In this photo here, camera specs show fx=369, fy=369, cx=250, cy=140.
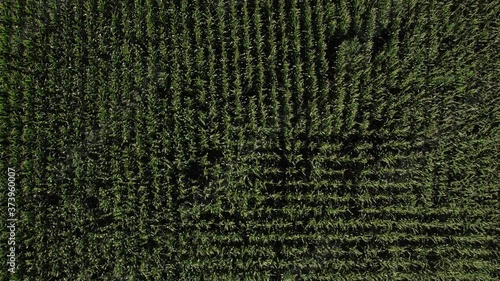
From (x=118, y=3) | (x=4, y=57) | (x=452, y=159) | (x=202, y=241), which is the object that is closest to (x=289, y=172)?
(x=202, y=241)

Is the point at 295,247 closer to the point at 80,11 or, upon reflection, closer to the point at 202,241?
the point at 202,241

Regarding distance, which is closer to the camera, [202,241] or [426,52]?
[202,241]

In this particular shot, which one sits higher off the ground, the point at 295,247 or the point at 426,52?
the point at 426,52

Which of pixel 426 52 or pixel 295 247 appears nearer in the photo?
pixel 295 247

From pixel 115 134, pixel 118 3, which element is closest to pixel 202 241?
pixel 115 134

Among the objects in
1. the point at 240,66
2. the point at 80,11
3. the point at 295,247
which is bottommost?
the point at 295,247

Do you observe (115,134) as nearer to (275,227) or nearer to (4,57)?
(4,57)
